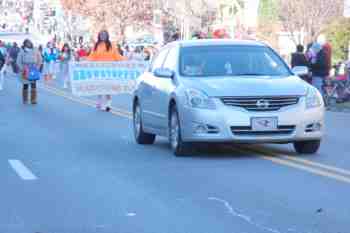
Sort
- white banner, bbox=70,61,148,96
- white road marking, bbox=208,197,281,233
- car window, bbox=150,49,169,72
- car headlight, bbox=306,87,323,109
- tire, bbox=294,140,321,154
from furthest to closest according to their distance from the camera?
1. white banner, bbox=70,61,148,96
2. car window, bbox=150,49,169,72
3. tire, bbox=294,140,321,154
4. car headlight, bbox=306,87,323,109
5. white road marking, bbox=208,197,281,233

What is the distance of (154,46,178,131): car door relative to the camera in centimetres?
1432

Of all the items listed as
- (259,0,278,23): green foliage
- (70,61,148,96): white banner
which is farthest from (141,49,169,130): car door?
(259,0,278,23): green foliage

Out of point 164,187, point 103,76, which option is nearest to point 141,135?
point 164,187

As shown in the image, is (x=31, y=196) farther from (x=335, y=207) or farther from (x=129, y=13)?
(x=129, y=13)

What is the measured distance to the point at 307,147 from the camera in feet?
46.0

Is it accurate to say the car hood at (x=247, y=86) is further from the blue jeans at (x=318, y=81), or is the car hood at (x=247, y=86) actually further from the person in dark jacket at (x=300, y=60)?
the person in dark jacket at (x=300, y=60)

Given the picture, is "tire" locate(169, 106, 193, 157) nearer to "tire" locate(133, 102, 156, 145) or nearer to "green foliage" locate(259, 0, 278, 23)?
"tire" locate(133, 102, 156, 145)

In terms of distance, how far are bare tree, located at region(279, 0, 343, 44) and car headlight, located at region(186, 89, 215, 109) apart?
2884 cm

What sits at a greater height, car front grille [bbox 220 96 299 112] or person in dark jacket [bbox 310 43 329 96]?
car front grille [bbox 220 96 299 112]

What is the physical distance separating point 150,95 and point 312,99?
2.79 metres

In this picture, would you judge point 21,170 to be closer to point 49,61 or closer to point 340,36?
point 340,36

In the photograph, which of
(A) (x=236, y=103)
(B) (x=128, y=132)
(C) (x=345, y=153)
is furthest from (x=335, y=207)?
(B) (x=128, y=132)

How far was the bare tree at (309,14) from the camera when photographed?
42406 millimetres

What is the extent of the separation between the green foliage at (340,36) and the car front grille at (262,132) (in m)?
30.9
